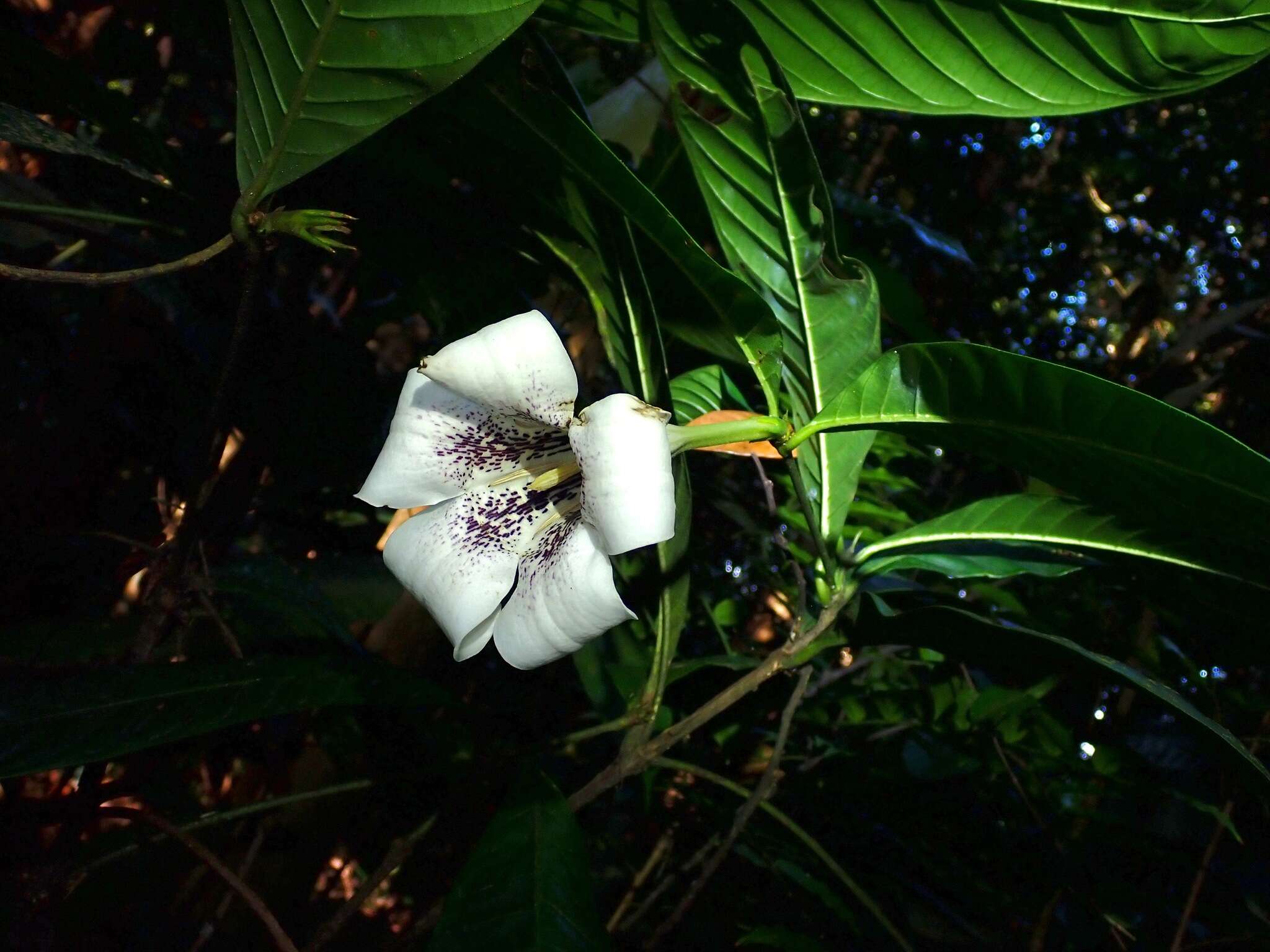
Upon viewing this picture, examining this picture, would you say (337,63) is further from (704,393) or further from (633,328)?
(704,393)

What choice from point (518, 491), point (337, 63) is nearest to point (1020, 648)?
point (518, 491)

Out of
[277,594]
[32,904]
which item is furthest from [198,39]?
[32,904]

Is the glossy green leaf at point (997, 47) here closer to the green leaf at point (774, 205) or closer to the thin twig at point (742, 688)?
the green leaf at point (774, 205)

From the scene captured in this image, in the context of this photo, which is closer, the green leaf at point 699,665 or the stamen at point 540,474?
the stamen at point 540,474

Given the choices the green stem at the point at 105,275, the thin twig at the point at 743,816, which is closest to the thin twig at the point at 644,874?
the thin twig at the point at 743,816

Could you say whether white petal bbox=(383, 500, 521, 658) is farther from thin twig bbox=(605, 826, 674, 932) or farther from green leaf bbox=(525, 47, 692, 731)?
thin twig bbox=(605, 826, 674, 932)

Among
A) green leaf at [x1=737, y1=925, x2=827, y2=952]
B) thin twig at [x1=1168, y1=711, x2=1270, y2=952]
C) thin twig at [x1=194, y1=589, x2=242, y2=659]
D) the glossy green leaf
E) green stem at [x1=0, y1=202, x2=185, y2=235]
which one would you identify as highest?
the glossy green leaf

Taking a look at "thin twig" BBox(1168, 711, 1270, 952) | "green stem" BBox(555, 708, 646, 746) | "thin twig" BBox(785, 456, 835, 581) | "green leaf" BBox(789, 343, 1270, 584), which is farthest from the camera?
"thin twig" BBox(1168, 711, 1270, 952)

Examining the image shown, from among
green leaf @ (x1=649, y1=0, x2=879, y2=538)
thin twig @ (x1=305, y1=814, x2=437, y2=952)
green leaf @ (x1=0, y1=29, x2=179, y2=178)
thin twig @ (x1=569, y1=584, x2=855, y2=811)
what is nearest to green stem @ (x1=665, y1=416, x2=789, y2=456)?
green leaf @ (x1=649, y1=0, x2=879, y2=538)
